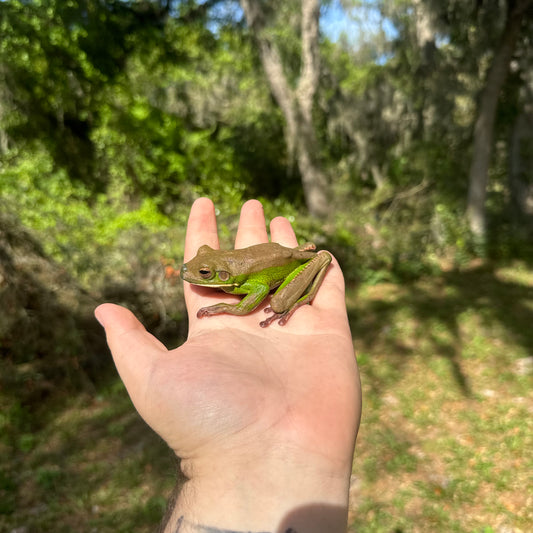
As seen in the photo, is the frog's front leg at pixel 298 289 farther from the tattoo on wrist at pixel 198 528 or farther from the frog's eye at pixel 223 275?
the tattoo on wrist at pixel 198 528

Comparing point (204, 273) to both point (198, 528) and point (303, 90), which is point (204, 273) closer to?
point (198, 528)

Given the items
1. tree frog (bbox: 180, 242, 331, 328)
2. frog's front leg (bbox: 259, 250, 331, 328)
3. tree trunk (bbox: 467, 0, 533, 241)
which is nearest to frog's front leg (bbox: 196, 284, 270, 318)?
tree frog (bbox: 180, 242, 331, 328)

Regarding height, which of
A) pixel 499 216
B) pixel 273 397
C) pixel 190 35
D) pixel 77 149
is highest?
pixel 190 35

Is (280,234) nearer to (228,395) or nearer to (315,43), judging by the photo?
(228,395)

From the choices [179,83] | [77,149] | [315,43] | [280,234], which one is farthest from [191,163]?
[280,234]

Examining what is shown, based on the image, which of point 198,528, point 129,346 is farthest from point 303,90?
point 198,528

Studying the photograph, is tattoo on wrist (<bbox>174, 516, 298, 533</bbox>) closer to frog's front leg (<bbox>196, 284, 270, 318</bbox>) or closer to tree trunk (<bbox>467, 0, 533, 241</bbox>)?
frog's front leg (<bbox>196, 284, 270, 318</bbox>)
